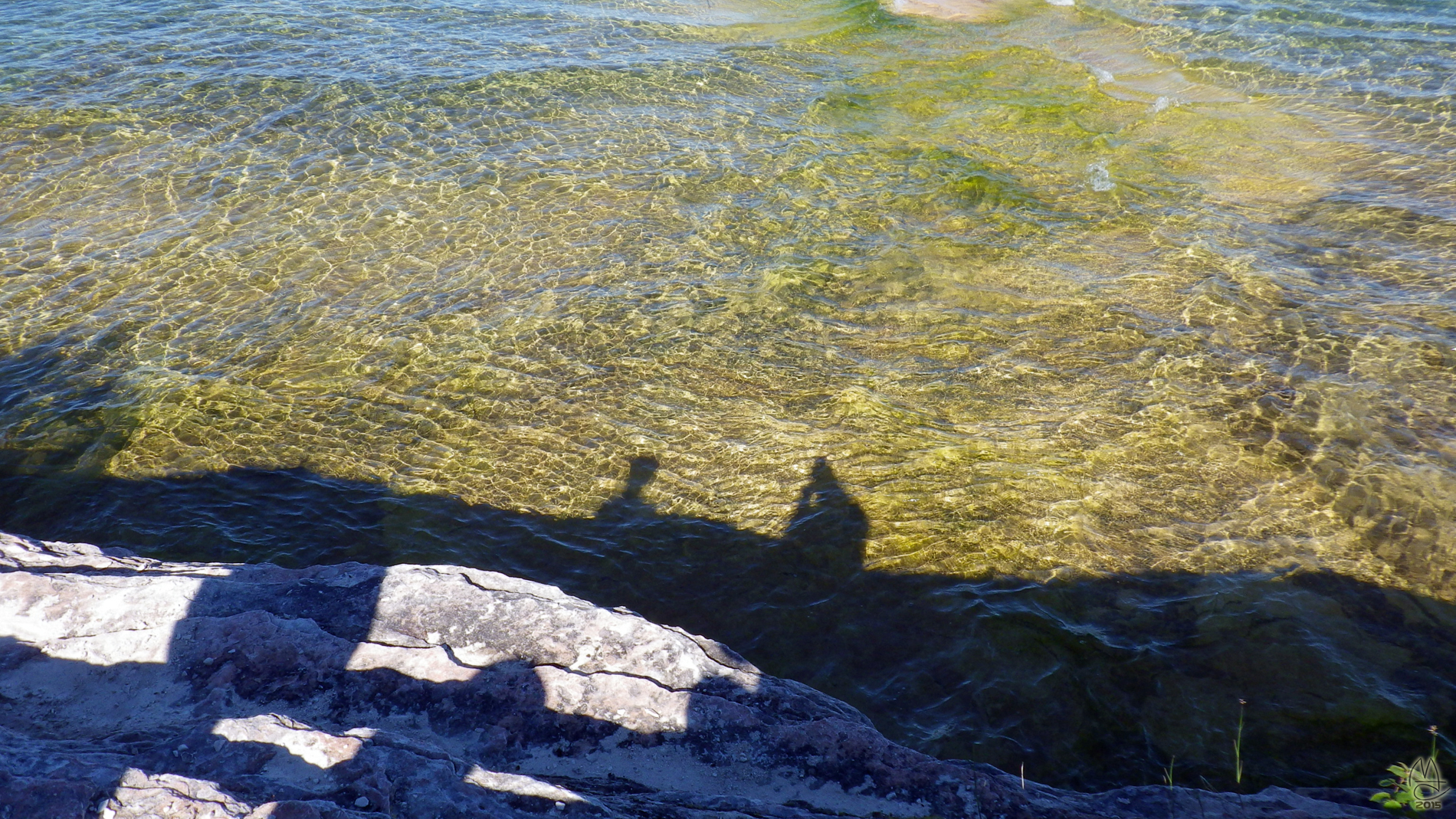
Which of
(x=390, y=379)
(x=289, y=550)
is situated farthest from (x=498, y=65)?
(x=289, y=550)

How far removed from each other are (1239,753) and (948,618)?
1.59 metres

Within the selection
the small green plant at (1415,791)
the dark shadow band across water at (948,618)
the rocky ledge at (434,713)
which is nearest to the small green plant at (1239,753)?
the dark shadow band across water at (948,618)

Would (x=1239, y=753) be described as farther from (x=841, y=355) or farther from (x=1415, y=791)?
(x=841, y=355)

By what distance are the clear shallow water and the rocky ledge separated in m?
1.30

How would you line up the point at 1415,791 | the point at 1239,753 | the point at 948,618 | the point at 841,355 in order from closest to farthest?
the point at 1415,791 < the point at 1239,753 < the point at 948,618 < the point at 841,355

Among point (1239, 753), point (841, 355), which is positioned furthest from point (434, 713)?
point (841, 355)

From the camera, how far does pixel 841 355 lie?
741 centimetres

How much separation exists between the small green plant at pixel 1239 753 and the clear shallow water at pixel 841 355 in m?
0.09

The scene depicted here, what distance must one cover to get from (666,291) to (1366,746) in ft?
20.9

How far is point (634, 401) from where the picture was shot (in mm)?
6910

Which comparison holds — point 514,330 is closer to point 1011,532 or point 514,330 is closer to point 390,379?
point 390,379

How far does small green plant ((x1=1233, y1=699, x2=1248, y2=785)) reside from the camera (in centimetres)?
399

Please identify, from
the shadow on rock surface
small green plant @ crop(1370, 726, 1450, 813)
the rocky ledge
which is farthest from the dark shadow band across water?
the rocky ledge

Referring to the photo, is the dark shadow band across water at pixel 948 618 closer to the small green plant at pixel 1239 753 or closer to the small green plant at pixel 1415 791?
the small green plant at pixel 1239 753
